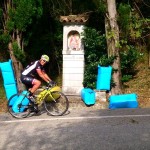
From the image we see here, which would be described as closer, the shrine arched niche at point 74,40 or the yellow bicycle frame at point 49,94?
the yellow bicycle frame at point 49,94

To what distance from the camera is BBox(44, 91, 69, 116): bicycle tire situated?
11219 mm

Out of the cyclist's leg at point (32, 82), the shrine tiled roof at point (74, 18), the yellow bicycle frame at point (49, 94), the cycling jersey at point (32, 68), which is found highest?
the shrine tiled roof at point (74, 18)

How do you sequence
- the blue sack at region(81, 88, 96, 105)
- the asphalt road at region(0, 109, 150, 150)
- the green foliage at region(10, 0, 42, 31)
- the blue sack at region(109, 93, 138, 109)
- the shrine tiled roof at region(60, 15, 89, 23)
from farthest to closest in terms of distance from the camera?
the green foliage at region(10, 0, 42, 31) → the shrine tiled roof at region(60, 15, 89, 23) → the blue sack at region(81, 88, 96, 105) → the blue sack at region(109, 93, 138, 109) → the asphalt road at region(0, 109, 150, 150)

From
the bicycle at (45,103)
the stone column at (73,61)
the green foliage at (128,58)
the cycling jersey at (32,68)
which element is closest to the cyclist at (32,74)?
the cycling jersey at (32,68)

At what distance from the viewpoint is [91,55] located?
14094 mm

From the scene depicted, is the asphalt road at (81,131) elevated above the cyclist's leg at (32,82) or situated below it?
below

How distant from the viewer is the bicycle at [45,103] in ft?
37.0

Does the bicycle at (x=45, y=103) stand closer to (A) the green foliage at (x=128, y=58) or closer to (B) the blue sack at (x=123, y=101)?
(B) the blue sack at (x=123, y=101)

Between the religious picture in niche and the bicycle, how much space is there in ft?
9.52

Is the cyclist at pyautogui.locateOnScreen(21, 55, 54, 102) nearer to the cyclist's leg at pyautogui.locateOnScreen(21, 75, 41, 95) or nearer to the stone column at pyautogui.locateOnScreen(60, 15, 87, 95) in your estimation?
the cyclist's leg at pyautogui.locateOnScreen(21, 75, 41, 95)

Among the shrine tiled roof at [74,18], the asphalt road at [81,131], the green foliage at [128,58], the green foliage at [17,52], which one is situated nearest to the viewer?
the asphalt road at [81,131]

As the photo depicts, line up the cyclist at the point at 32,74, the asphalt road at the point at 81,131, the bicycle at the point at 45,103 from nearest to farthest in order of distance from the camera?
the asphalt road at the point at 81,131, the cyclist at the point at 32,74, the bicycle at the point at 45,103

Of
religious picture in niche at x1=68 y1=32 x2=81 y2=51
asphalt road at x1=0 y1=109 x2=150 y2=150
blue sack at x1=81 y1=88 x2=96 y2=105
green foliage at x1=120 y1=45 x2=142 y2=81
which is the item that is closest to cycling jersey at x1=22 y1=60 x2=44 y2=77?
asphalt road at x1=0 y1=109 x2=150 y2=150

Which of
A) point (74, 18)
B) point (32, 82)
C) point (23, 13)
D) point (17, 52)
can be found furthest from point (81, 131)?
point (23, 13)
